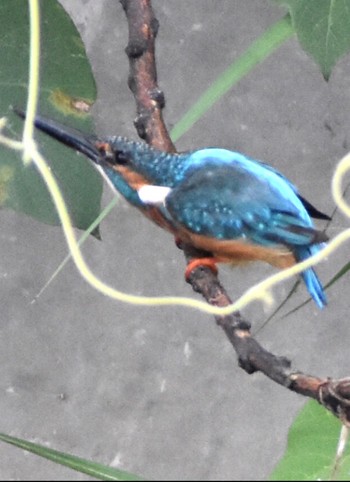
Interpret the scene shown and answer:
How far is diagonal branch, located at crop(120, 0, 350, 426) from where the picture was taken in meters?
0.42

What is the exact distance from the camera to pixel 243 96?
1255mm

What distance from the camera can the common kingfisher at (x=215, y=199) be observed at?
0.62 meters

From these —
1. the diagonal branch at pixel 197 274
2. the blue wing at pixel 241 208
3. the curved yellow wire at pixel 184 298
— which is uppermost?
the curved yellow wire at pixel 184 298

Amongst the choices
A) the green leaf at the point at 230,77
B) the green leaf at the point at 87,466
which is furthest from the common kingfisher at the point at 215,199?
the green leaf at the point at 87,466

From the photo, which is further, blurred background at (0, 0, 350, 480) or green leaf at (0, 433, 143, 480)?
blurred background at (0, 0, 350, 480)

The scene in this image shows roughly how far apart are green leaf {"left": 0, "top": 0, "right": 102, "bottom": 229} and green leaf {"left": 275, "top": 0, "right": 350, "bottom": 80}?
0.16 metres

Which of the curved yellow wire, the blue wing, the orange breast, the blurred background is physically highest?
the curved yellow wire

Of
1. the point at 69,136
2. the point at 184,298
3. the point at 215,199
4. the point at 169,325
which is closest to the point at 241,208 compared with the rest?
the point at 215,199

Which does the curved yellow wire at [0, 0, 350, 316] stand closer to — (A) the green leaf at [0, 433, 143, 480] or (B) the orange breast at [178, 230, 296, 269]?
(A) the green leaf at [0, 433, 143, 480]

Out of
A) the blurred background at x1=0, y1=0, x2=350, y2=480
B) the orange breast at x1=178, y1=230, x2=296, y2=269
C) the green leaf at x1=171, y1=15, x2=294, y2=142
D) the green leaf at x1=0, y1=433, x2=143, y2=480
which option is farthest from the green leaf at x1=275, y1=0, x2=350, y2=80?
the blurred background at x1=0, y1=0, x2=350, y2=480

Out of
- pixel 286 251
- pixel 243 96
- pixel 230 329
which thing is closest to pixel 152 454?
pixel 243 96

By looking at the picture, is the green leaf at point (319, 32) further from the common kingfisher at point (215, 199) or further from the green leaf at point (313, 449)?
the green leaf at point (313, 449)

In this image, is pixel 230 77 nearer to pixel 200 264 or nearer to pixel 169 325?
pixel 200 264

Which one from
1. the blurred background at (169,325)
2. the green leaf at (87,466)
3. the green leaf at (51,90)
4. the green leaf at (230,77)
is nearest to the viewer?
the green leaf at (87,466)
